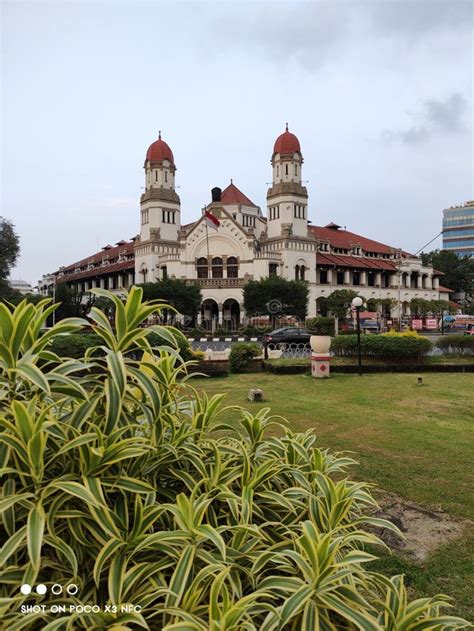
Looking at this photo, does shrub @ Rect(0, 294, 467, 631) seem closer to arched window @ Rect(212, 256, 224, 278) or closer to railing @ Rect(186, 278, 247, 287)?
railing @ Rect(186, 278, 247, 287)

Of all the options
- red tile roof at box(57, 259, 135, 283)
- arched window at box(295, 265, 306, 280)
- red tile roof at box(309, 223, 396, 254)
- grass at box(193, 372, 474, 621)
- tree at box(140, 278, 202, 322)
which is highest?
red tile roof at box(309, 223, 396, 254)

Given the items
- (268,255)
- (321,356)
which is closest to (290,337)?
(321,356)

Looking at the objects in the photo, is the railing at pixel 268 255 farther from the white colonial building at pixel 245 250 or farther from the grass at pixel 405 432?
the grass at pixel 405 432

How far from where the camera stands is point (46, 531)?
1.93 m

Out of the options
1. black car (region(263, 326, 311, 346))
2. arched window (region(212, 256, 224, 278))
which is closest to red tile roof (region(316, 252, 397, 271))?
Result: arched window (region(212, 256, 224, 278))

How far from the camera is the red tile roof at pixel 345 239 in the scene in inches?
2183

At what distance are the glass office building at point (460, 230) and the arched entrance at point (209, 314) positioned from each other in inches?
2578

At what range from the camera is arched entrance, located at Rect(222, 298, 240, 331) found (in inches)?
1849

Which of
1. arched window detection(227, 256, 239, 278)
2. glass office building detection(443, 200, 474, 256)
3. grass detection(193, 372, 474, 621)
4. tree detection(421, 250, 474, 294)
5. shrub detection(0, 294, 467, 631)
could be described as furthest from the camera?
glass office building detection(443, 200, 474, 256)

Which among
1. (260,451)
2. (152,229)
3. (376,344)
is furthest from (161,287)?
(260,451)

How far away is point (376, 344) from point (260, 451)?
46.0 feet

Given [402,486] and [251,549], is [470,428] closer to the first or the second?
[402,486]

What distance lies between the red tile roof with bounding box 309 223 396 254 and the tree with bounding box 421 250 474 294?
65.7 ft

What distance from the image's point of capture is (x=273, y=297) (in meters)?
40.9
